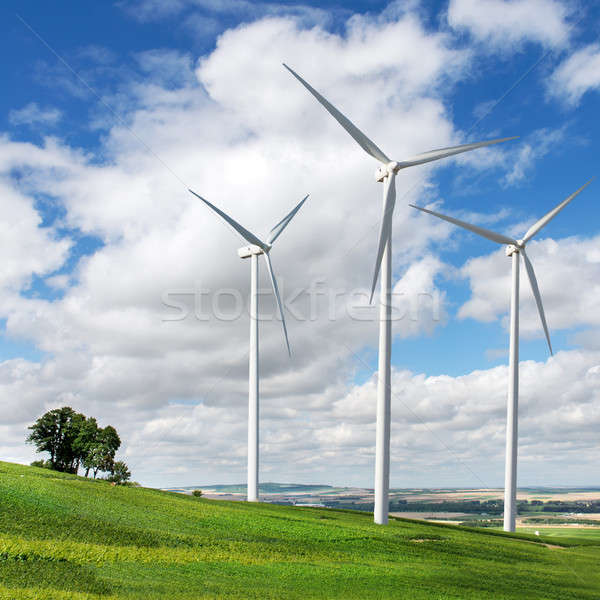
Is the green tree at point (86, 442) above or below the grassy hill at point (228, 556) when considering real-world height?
above

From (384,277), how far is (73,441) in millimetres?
72812

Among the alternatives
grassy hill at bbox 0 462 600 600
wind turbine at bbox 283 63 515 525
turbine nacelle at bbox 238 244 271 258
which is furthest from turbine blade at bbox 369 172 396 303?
turbine nacelle at bbox 238 244 271 258

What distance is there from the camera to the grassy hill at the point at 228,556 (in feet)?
83.5

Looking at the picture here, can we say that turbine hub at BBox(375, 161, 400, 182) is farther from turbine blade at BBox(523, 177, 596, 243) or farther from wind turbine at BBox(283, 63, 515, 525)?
turbine blade at BBox(523, 177, 596, 243)

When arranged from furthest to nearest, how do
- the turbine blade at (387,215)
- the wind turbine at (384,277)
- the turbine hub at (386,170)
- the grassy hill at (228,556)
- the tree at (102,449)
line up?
1. the tree at (102,449)
2. the turbine hub at (386,170)
3. the wind turbine at (384,277)
4. the turbine blade at (387,215)
5. the grassy hill at (228,556)

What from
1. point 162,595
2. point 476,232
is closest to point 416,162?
point 476,232

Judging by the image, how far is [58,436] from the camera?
352 feet

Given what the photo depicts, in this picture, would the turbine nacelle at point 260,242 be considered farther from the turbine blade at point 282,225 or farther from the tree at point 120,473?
the tree at point 120,473

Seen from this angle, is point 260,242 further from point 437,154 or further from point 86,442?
point 86,442

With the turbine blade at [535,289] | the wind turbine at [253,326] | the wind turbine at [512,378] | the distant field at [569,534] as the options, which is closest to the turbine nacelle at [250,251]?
the wind turbine at [253,326]

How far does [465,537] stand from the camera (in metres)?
51.6

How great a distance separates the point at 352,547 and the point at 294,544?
3889 mm

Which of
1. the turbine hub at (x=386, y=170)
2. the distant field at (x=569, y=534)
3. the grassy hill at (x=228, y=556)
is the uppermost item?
the turbine hub at (x=386, y=170)

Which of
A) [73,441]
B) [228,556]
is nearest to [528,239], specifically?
[228,556]
